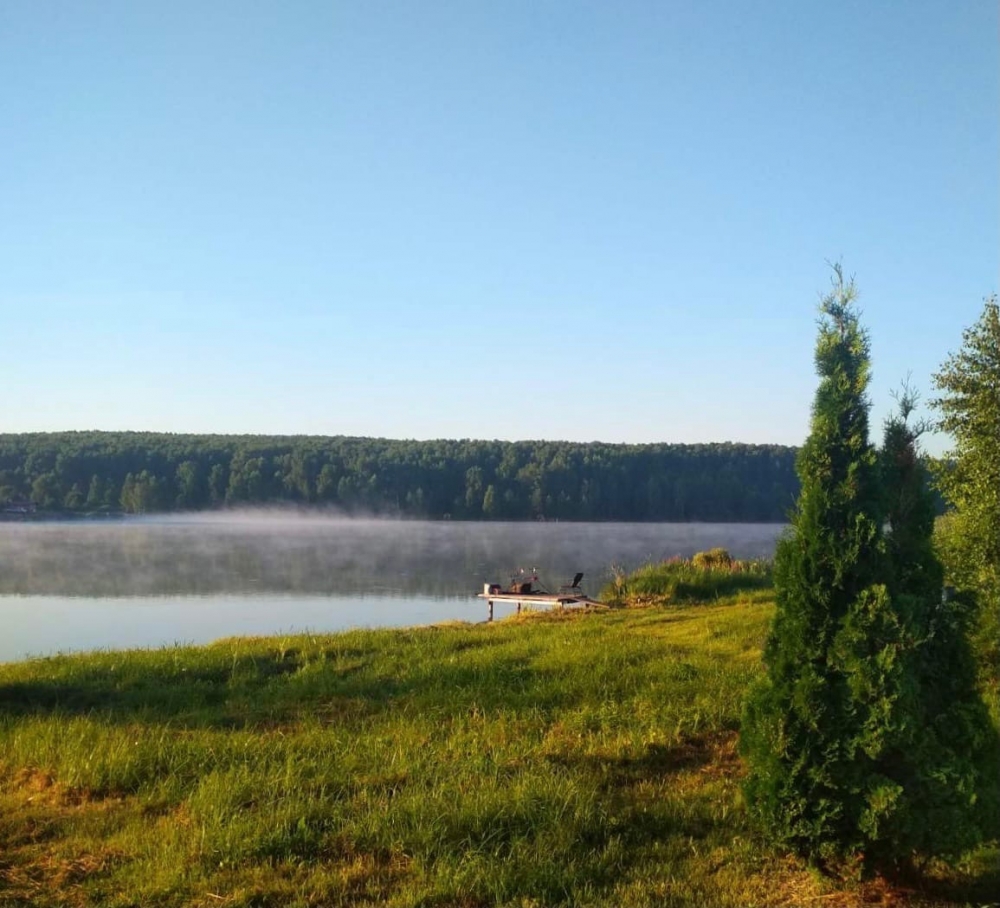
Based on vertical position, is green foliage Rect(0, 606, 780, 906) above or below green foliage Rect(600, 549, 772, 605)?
→ below

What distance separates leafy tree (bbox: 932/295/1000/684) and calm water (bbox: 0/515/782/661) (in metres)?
3.16

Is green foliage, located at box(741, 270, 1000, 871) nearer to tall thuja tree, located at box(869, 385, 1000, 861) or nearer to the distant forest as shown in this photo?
tall thuja tree, located at box(869, 385, 1000, 861)

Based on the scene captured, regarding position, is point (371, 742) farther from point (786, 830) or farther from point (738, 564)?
point (738, 564)

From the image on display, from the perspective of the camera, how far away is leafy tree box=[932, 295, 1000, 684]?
7.19 metres

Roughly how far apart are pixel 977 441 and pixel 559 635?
5688 mm

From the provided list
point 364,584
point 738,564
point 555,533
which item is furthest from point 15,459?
point 738,564

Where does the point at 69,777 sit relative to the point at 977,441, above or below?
below

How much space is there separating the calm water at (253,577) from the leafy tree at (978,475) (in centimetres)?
316

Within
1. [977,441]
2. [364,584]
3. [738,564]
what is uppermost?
[977,441]

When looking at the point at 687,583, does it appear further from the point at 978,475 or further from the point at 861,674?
the point at 861,674

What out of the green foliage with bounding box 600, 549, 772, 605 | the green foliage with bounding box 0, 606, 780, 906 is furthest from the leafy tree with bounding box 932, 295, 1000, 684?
the green foliage with bounding box 600, 549, 772, 605

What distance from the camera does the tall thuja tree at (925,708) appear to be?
4.55 metres

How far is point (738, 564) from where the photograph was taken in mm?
19422

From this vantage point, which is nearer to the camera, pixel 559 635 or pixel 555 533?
pixel 559 635
